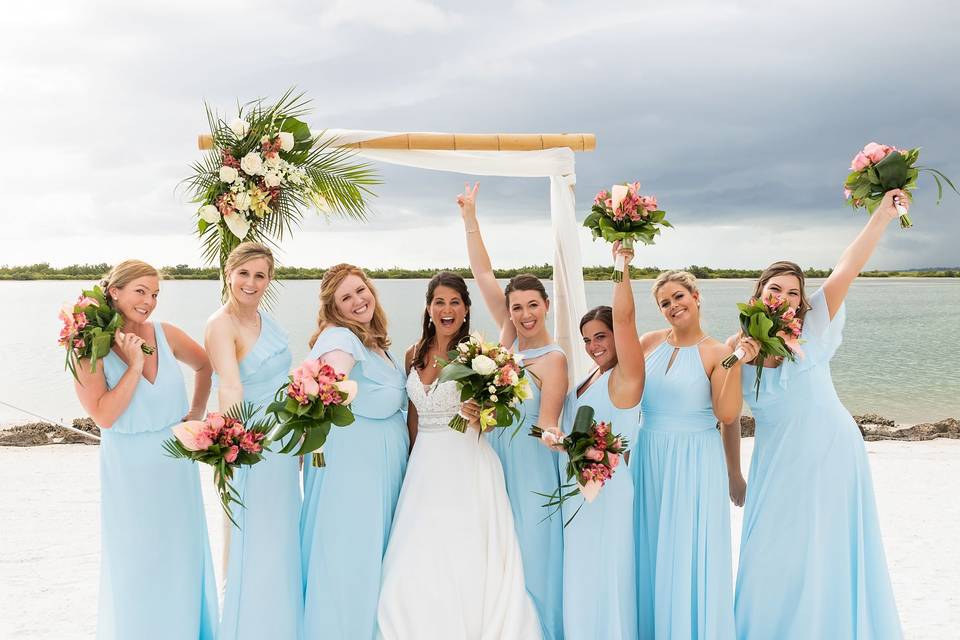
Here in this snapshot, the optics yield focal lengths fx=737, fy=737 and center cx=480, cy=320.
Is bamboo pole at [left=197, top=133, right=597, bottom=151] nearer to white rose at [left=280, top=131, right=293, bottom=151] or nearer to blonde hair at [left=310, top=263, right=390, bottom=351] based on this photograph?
white rose at [left=280, top=131, right=293, bottom=151]

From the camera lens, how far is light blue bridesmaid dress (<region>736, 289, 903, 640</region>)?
4629mm

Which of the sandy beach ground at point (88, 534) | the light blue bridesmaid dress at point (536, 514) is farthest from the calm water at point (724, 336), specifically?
the light blue bridesmaid dress at point (536, 514)

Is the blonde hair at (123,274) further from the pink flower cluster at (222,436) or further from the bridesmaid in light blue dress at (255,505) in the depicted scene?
the pink flower cluster at (222,436)

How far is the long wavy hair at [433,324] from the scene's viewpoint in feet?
15.8

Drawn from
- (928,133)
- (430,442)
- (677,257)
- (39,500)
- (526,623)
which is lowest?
(39,500)

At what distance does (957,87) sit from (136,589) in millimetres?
72137

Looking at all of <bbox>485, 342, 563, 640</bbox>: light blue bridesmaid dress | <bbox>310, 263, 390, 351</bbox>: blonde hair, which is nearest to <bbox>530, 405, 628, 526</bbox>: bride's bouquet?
<bbox>485, 342, 563, 640</bbox>: light blue bridesmaid dress

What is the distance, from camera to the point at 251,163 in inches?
198

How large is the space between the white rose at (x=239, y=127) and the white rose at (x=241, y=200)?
1.44ft

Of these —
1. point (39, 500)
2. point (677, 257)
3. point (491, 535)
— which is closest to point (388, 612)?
point (491, 535)

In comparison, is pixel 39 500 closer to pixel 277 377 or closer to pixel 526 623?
pixel 277 377

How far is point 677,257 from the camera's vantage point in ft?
218

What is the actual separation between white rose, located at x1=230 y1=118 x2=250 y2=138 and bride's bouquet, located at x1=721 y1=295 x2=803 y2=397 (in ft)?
11.5

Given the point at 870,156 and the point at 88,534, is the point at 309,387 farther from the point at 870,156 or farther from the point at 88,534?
the point at 88,534
